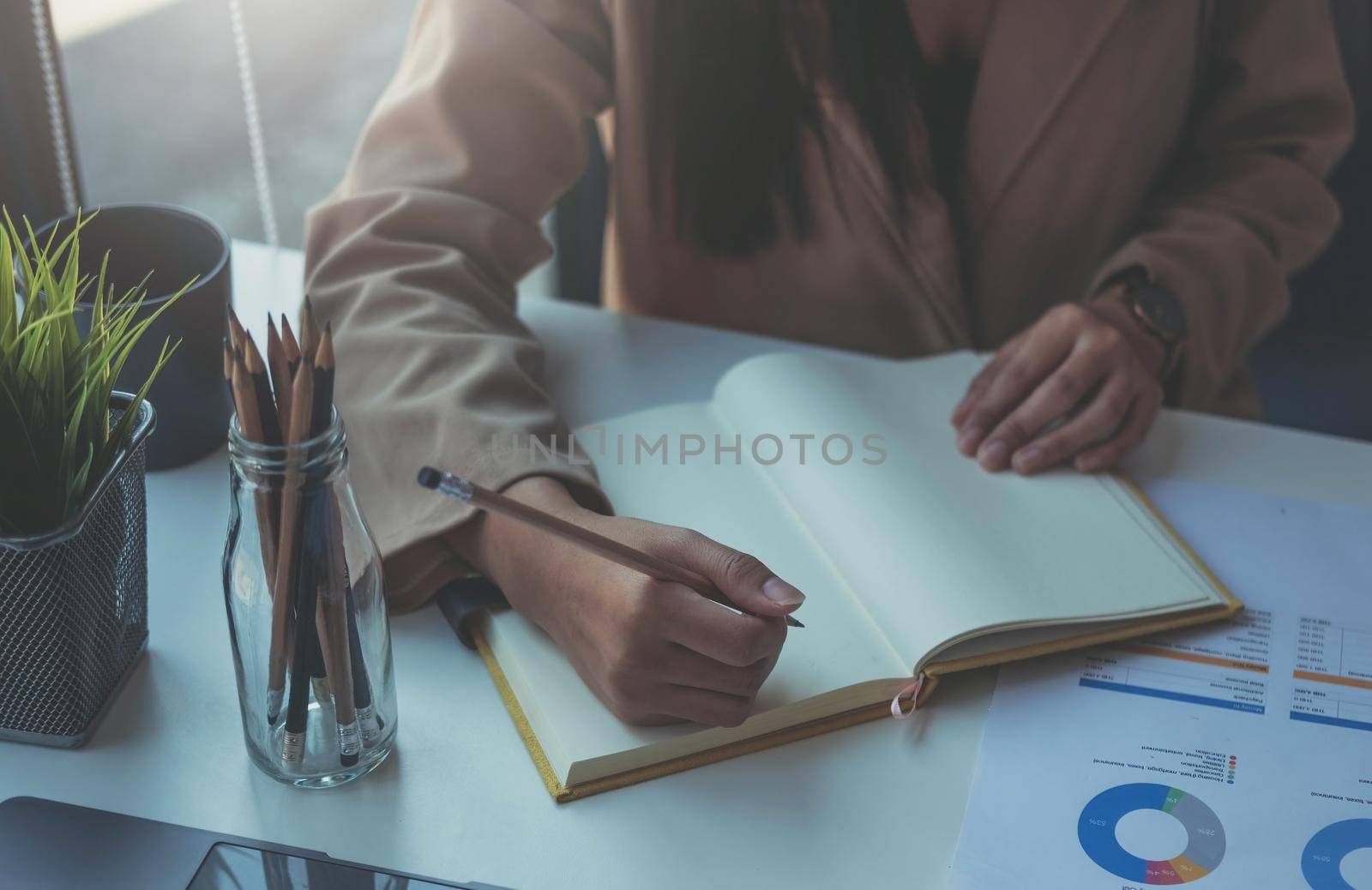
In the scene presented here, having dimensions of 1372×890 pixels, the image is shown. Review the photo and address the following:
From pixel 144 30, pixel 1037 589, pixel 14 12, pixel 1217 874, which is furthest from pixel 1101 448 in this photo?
pixel 144 30

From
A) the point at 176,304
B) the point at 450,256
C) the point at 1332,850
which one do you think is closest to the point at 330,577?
the point at 176,304

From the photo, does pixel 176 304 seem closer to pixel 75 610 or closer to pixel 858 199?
pixel 75 610

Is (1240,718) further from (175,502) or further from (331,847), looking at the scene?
(175,502)

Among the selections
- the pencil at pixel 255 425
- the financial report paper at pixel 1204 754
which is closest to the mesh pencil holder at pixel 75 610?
the pencil at pixel 255 425

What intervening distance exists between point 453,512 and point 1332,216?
2.76 ft

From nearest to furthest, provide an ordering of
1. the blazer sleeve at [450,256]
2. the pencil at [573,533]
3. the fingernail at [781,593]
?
the pencil at [573,533] < the fingernail at [781,593] < the blazer sleeve at [450,256]

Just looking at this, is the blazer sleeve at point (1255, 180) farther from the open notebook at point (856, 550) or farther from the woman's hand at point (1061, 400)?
the open notebook at point (856, 550)

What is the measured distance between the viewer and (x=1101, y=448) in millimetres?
854

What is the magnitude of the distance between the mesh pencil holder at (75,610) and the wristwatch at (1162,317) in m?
0.74

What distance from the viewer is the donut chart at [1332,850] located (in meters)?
0.59

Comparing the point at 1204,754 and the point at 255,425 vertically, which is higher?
the point at 255,425

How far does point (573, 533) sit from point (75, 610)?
26 centimetres

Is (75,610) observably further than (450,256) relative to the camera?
No

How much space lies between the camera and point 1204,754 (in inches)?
26.0
